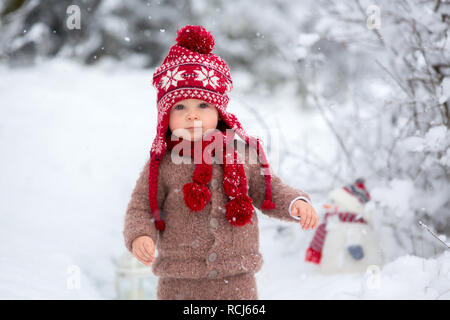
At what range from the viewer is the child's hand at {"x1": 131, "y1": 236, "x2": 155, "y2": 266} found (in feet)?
5.28

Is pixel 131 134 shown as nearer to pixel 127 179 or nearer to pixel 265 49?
pixel 127 179

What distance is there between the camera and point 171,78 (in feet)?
5.95

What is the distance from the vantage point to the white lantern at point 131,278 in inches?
115

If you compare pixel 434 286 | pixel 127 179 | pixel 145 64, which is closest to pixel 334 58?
pixel 145 64

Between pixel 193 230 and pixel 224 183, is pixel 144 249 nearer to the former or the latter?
pixel 193 230

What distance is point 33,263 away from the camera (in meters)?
2.88

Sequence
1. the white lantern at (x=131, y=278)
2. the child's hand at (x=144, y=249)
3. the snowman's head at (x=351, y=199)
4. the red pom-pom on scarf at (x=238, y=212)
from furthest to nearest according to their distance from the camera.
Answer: the snowman's head at (x=351, y=199)
the white lantern at (x=131, y=278)
the red pom-pom on scarf at (x=238, y=212)
the child's hand at (x=144, y=249)

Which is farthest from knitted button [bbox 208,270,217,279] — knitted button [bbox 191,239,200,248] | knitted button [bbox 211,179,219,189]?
knitted button [bbox 211,179,219,189]

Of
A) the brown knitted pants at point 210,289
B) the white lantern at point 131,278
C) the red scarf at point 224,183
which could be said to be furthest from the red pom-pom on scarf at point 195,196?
the white lantern at point 131,278

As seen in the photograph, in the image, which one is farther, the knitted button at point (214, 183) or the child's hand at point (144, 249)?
the knitted button at point (214, 183)

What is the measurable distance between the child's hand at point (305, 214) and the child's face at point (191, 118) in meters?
0.52

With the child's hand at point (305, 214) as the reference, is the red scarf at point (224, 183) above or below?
above

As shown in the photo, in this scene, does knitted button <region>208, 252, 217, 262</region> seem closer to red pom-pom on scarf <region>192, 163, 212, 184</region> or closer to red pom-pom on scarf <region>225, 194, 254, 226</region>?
red pom-pom on scarf <region>225, 194, 254, 226</region>

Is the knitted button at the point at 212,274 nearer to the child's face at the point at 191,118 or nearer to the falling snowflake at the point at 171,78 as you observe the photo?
the child's face at the point at 191,118
